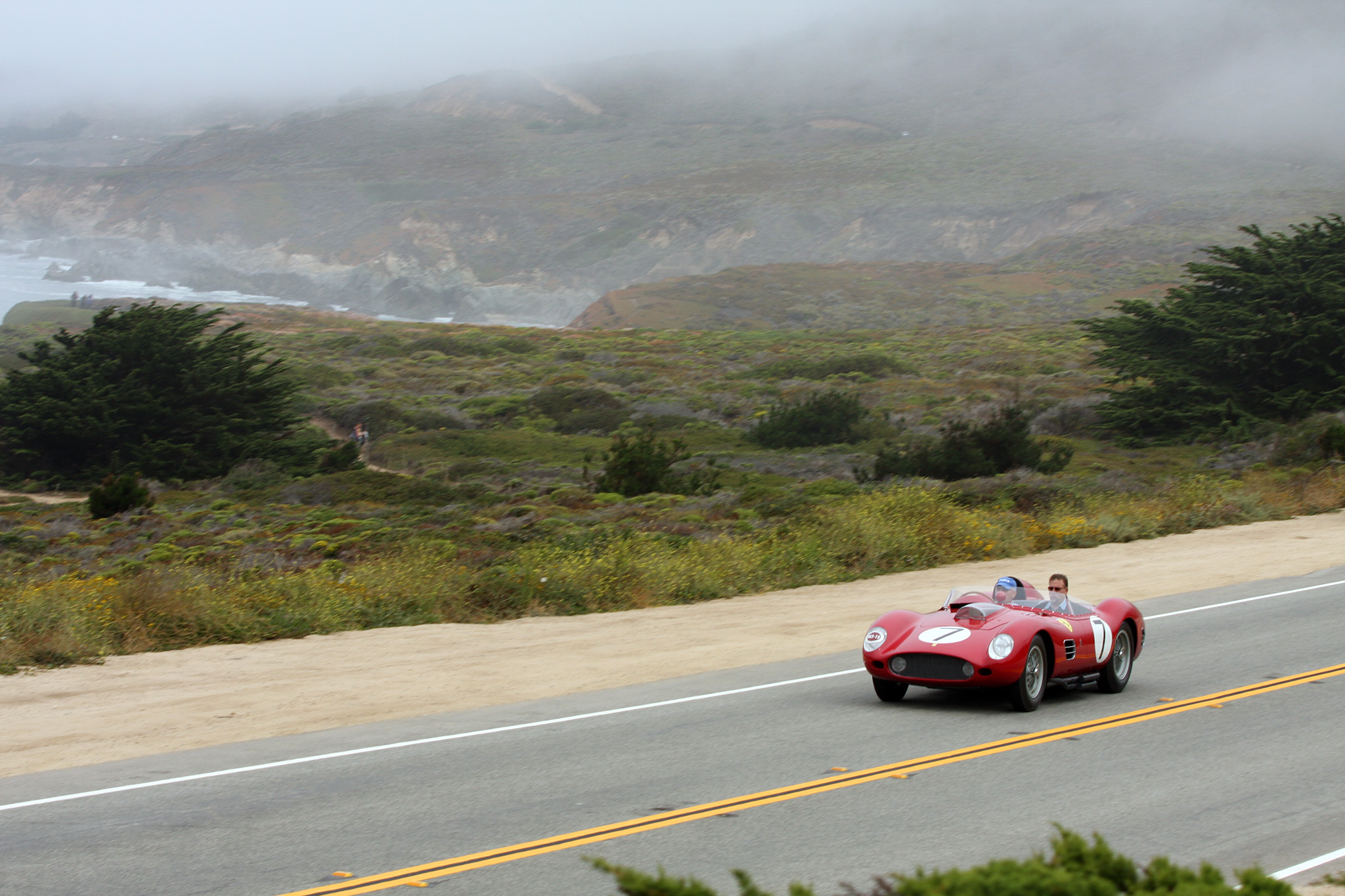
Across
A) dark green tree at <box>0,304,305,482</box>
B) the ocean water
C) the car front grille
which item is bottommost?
the car front grille

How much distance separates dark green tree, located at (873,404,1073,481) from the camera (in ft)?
106

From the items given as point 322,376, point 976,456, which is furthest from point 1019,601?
Answer: point 322,376

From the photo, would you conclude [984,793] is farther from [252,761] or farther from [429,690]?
[429,690]

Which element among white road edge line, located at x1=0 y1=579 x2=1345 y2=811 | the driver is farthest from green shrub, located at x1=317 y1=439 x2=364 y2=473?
the driver

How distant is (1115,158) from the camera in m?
182

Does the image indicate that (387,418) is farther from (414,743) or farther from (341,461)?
(414,743)

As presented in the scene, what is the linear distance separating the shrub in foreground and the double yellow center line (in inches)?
103

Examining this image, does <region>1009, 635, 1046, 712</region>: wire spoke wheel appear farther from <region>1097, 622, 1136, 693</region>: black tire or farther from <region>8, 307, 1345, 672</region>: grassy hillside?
<region>8, 307, 1345, 672</region>: grassy hillside

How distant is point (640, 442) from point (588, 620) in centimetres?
1514

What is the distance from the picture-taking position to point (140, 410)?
1487 inches

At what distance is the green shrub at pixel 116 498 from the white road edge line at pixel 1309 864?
26.5 meters

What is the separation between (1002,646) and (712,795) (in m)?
2.97

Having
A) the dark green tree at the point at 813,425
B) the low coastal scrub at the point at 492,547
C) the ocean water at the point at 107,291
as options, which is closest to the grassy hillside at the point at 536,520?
the low coastal scrub at the point at 492,547

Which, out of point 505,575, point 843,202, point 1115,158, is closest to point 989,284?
point 843,202
